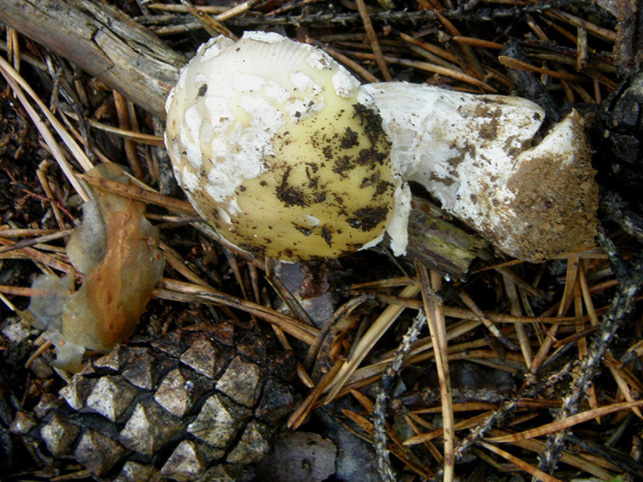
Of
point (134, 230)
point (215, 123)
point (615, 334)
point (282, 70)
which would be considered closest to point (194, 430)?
point (134, 230)

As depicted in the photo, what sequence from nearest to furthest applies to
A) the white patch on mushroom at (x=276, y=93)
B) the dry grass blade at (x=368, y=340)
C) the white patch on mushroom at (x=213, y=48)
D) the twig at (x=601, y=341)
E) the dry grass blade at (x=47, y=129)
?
the white patch on mushroom at (x=276, y=93) → the white patch on mushroom at (x=213, y=48) → the twig at (x=601, y=341) → the dry grass blade at (x=368, y=340) → the dry grass blade at (x=47, y=129)

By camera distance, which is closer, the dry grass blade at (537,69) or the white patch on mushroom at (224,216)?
the white patch on mushroom at (224,216)

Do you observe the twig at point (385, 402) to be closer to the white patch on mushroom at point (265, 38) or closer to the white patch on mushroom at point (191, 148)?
the white patch on mushroom at point (191, 148)

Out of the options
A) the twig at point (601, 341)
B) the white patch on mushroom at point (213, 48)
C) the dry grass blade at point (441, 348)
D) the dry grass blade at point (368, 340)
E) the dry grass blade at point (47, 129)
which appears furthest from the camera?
the dry grass blade at point (47, 129)

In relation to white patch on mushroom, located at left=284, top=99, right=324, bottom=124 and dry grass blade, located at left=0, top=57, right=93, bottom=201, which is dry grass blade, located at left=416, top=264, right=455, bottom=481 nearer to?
white patch on mushroom, located at left=284, top=99, right=324, bottom=124

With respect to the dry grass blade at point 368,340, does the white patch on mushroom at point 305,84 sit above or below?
above

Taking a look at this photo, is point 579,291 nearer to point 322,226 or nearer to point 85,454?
point 322,226

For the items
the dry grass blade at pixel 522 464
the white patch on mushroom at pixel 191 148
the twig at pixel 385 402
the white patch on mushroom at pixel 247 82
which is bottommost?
the dry grass blade at pixel 522 464

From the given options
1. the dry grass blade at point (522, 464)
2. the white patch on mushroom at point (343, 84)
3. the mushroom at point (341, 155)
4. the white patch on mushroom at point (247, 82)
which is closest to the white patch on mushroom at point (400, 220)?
the mushroom at point (341, 155)
